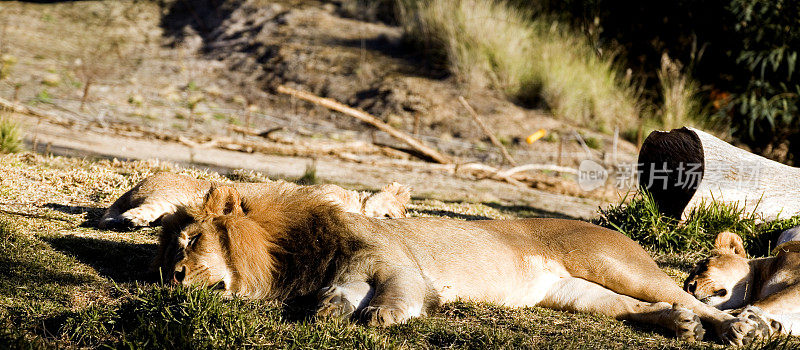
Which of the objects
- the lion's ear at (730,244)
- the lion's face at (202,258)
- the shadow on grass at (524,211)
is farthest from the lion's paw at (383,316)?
the shadow on grass at (524,211)

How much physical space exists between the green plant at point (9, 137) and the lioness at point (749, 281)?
682 centimetres

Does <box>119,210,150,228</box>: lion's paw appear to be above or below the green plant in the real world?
above

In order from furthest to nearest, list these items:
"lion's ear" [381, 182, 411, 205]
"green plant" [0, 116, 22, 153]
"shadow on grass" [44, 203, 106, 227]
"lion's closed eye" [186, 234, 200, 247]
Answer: "green plant" [0, 116, 22, 153]
"lion's ear" [381, 182, 411, 205]
"shadow on grass" [44, 203, 106, 227]
"lion's closed eye" [186, 234, 200, 247]

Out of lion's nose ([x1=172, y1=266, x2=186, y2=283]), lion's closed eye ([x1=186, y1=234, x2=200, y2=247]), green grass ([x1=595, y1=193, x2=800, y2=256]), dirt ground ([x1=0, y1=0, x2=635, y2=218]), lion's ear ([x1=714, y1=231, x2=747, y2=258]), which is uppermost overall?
lion's closed eye ([x1=186, y1=234, x2=200, y2=247])

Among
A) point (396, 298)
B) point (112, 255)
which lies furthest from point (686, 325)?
point (112, 255)

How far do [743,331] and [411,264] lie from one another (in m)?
1.78

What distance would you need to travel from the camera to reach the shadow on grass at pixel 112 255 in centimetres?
430

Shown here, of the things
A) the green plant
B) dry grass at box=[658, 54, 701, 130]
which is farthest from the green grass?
dry grass at box=[658, 54, 701, 130]

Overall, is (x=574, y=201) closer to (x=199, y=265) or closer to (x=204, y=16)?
(x=199, y=265)

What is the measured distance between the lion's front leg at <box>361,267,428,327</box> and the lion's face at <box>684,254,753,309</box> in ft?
6.53

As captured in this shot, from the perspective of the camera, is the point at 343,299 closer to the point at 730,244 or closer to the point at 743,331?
the point at 743,331

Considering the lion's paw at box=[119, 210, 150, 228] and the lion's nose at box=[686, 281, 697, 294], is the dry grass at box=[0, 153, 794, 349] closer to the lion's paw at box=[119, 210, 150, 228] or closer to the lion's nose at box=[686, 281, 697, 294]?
the lion's paw at box=[119, 210, 150, 228]

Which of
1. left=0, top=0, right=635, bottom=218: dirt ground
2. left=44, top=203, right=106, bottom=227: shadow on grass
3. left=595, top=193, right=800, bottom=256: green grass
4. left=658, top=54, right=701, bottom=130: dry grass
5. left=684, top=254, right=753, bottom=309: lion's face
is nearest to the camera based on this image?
left=684, top=254, right=753, bottom=309: lion's face

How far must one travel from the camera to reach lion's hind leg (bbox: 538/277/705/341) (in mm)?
3926
